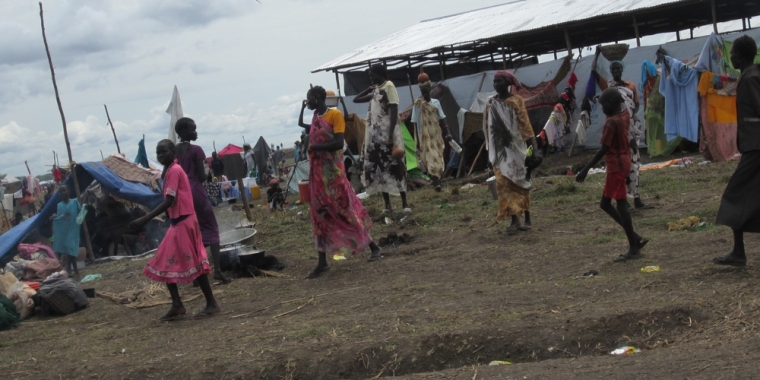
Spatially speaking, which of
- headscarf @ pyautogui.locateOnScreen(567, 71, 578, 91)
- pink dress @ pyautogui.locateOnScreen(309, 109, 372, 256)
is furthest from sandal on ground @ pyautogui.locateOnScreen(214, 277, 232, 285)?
headscarf @ pyautogui.locateOnScreen(567, 71, 578, 91)

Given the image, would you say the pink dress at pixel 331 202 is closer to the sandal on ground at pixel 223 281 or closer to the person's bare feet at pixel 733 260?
the sandal on ground at pixel 223 281

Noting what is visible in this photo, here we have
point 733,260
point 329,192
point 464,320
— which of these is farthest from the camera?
point 329,192

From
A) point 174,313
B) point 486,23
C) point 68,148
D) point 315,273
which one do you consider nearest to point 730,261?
point 315,273

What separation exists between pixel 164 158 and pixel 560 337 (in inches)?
137

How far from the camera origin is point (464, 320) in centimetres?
488

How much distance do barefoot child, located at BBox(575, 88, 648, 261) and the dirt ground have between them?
1.04ft

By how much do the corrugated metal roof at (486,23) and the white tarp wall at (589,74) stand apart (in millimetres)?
1138

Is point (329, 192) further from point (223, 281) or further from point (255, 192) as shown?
point (255, 192)

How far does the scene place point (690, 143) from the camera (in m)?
14.1

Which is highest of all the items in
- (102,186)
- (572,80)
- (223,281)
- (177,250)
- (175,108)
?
(175,108)

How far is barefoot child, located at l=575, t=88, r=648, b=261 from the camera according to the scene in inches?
237

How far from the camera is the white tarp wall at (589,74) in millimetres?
14031

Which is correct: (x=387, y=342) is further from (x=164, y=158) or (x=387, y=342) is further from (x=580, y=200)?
(x=580, y=200)

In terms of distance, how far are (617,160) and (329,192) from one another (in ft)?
8.85
